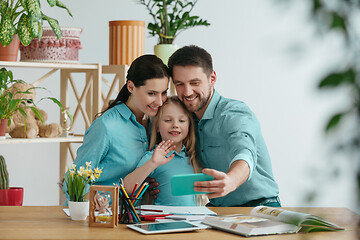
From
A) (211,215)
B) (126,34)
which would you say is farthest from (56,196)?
(211,215)

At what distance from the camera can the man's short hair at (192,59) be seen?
96.3 inches

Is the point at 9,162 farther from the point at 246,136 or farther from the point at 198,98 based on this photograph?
the point at 246,136

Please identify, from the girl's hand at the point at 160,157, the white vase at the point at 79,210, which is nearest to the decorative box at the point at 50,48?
the girl's hand at the point at 160,157

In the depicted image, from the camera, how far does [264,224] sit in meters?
1.63

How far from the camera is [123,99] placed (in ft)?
8.11

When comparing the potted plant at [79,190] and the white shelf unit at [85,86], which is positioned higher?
the white shelf unit at [85,86]

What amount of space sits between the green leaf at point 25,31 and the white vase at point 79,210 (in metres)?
1.65

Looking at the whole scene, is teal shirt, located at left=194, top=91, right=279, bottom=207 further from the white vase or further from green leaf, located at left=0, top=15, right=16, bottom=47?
green leaf, located at left=0, top=15, right=16, bottom=47

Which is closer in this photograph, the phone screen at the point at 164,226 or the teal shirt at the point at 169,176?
the phone screen at the point at 164,226

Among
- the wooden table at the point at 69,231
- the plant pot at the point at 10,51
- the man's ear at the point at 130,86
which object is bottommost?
the wooden table at the point at 69,231

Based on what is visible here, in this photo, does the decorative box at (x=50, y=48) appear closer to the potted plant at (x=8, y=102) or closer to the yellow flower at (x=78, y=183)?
the potted plant at (x=8, y=102)

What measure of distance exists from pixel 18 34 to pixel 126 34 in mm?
830

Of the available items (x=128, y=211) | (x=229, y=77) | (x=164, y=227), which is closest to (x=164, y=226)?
(x=164, y=227)

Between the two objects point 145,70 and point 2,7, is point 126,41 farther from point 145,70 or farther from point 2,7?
point 145,70
